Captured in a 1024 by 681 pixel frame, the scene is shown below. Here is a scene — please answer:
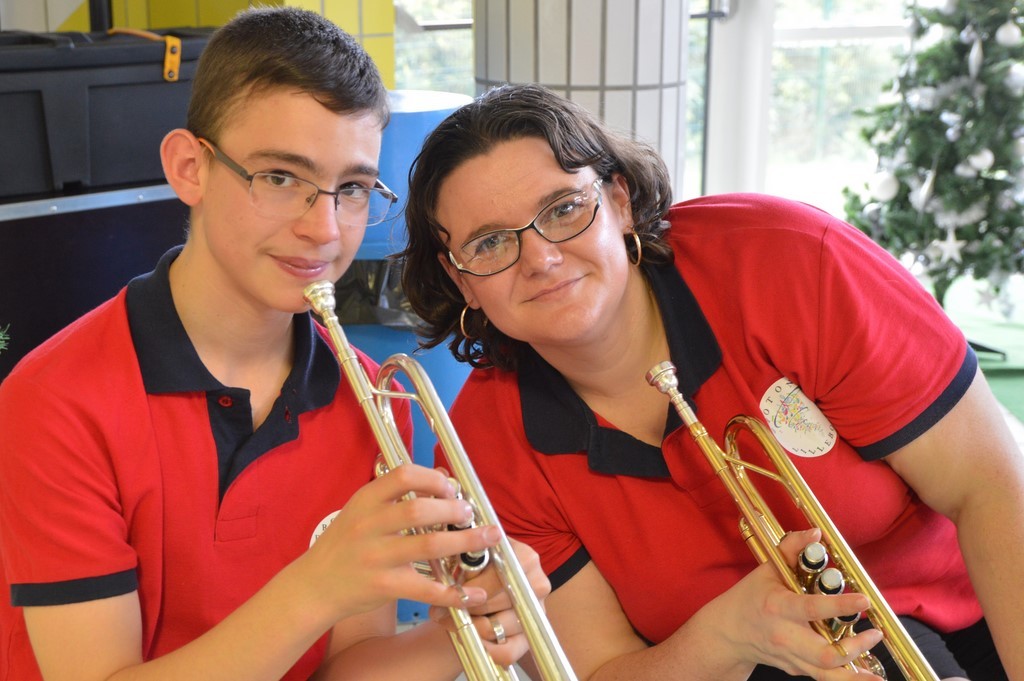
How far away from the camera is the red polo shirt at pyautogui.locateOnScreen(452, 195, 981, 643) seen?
1.32m

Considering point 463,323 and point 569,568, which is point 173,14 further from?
point 569,568

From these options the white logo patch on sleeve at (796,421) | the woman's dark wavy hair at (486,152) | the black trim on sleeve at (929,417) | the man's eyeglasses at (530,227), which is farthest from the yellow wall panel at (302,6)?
the black trim on sleeve at (929,417)

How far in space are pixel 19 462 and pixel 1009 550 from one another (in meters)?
1.08

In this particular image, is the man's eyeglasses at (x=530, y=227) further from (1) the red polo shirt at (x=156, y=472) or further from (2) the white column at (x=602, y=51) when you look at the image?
(2) the white column at (x=602, y=51)

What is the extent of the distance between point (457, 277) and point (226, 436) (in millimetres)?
342

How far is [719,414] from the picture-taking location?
1.37 meters

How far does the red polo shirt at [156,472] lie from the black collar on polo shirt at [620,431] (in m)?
0.18

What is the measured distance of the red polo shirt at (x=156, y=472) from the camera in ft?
3.78

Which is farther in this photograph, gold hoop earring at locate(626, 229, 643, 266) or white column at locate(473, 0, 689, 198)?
white column at locate(473, 0, 689, 198)

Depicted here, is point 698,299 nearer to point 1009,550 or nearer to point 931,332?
point 931,332

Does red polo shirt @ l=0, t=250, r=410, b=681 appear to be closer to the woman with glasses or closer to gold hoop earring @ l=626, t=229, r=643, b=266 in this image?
the woman with glasses

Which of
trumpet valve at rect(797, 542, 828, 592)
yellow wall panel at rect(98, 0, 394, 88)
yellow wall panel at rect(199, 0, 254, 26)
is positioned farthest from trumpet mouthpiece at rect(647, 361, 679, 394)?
yellow wall panel at rect(199, 0, 254, 26)

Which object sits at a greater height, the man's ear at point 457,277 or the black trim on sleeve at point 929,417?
the man's ear at point 457,277

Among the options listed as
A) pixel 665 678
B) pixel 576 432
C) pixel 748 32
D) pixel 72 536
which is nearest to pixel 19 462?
pixel 72 536
